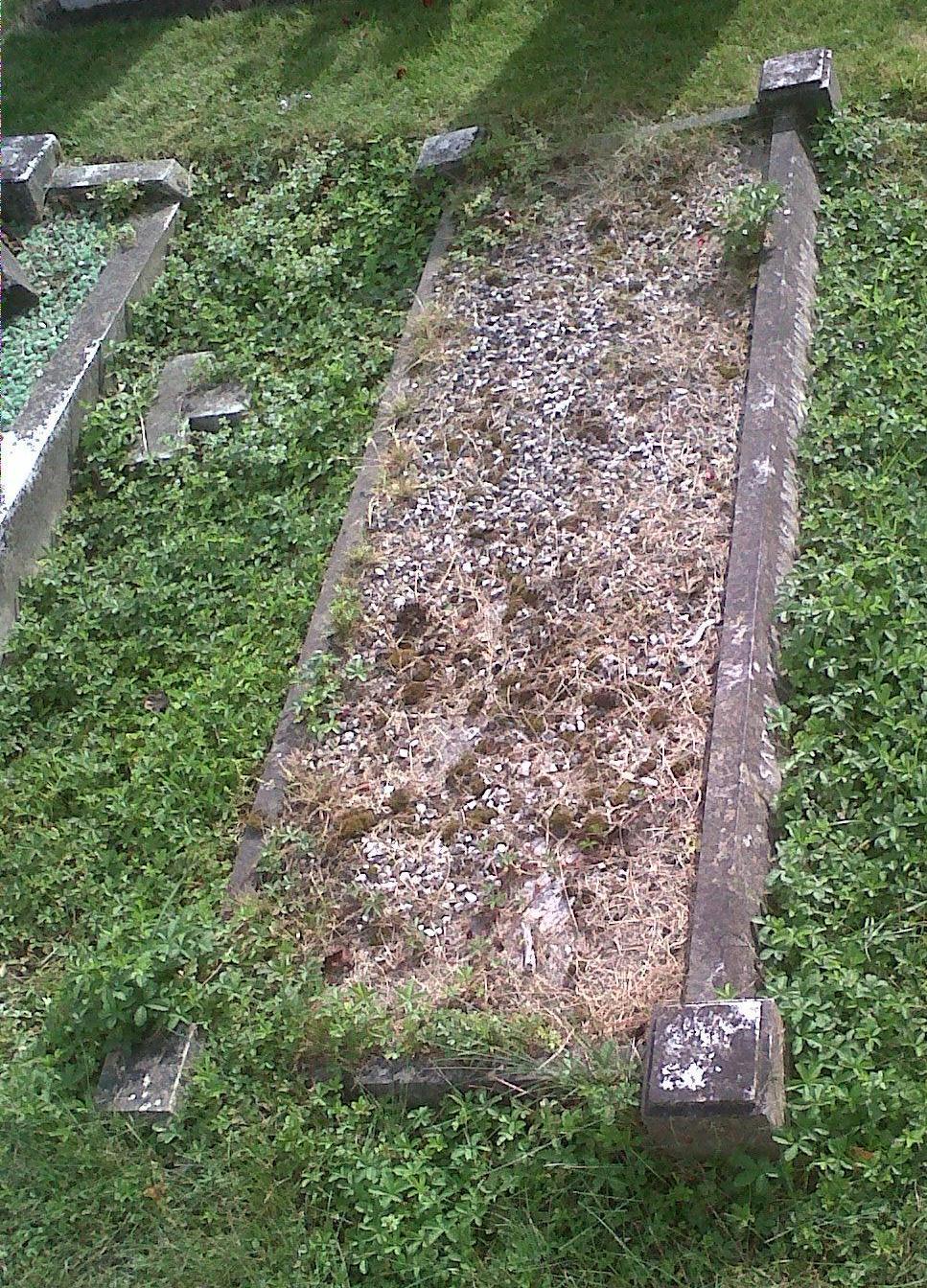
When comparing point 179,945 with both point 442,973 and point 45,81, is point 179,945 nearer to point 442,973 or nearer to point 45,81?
point 442,973

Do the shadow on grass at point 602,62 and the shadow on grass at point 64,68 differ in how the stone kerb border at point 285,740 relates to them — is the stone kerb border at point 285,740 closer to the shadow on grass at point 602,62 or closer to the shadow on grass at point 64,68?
the shadow on grass at point 602,62

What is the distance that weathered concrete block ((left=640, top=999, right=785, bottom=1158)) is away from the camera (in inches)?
113

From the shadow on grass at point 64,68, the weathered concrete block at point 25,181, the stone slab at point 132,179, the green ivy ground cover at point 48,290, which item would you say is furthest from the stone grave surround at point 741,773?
the shadow on grass at point 64,68

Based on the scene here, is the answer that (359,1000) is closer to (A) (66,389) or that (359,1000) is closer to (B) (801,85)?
(A) (66,389)

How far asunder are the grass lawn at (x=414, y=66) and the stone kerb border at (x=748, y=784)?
3.15 ft

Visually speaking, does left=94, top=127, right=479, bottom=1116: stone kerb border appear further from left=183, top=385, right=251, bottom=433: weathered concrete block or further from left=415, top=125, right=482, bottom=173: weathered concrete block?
left=183, top=385, right=251, bottom=433: weathered concrete block

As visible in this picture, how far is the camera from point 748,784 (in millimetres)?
3498

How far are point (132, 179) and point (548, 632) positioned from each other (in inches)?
148

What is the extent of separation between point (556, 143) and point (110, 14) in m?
3.80

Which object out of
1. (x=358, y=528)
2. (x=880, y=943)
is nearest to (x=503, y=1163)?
(x=880, y=943)

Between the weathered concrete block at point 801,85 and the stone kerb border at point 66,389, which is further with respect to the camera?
the weathered concrete block at point 801,85

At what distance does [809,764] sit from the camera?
3.58 meters

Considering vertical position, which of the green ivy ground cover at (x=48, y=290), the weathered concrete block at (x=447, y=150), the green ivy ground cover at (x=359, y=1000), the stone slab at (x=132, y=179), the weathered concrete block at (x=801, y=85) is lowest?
the green ivy ground cover at (x=359, y=1000)

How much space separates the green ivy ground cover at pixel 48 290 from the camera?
567 centimetres
